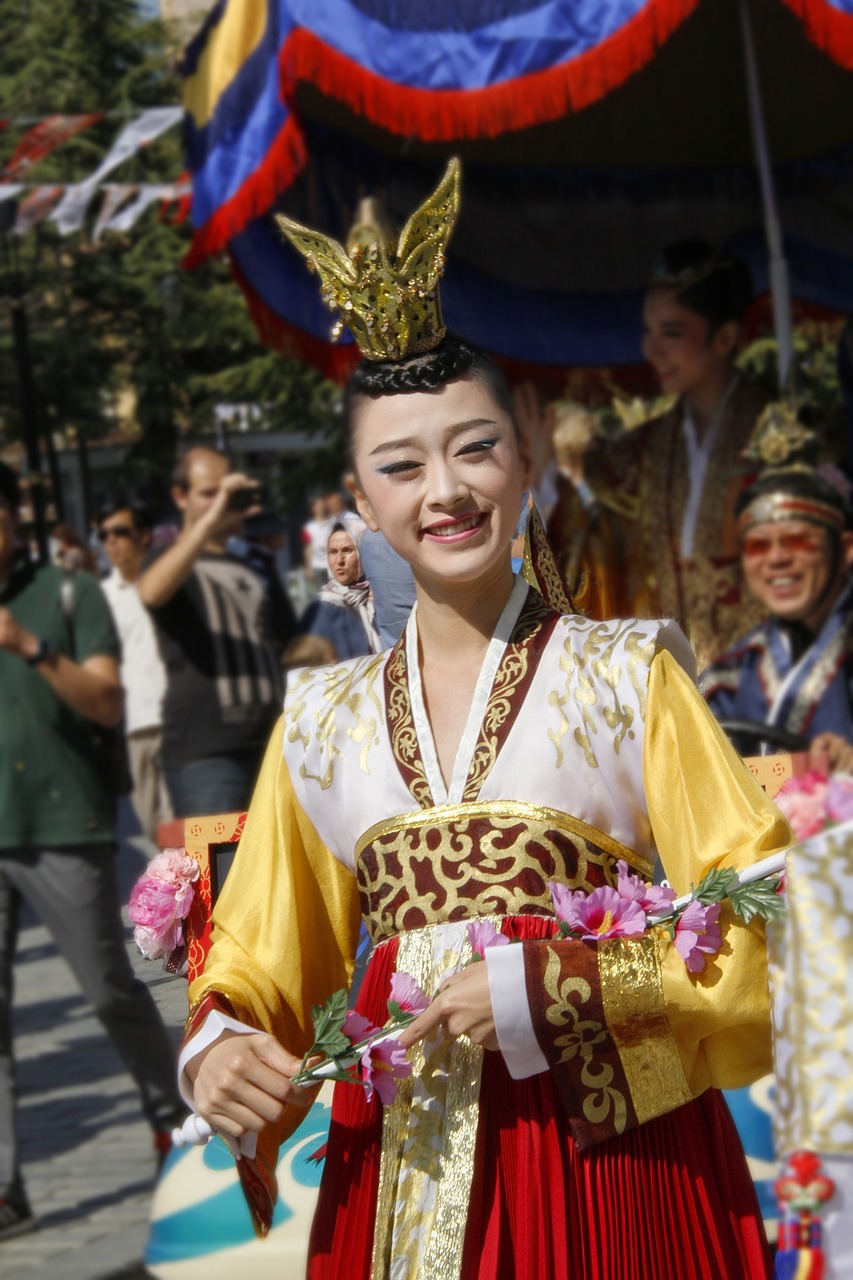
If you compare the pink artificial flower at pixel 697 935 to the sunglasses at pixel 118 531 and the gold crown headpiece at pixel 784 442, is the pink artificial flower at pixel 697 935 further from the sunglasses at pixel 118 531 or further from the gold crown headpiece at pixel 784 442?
the sunglasses at pixel 118 531

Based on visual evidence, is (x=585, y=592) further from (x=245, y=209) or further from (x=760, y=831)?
(x=245, y=209)

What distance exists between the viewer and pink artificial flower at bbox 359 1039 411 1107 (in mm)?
2037

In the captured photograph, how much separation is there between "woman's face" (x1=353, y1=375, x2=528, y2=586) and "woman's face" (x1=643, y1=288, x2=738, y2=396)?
3.20m

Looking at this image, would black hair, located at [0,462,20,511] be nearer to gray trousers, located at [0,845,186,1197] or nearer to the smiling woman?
gray trousers, located at [0,845,186,1197]

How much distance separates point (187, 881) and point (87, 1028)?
494cm

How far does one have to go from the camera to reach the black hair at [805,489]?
489cm

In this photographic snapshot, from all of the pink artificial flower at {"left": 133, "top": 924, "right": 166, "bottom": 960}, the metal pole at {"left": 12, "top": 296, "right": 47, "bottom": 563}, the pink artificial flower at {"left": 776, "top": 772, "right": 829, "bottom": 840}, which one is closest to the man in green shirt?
the pink artificial flower at {"left": 133, "top": 924, "right": 166, "bottom": 960}

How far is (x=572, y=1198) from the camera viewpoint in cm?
206

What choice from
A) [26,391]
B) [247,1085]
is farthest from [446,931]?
[26,391]

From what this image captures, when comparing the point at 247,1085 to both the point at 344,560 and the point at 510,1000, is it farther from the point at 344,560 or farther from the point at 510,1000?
the point at 344,560

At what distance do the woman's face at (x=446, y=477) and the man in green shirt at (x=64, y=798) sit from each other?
290 cm

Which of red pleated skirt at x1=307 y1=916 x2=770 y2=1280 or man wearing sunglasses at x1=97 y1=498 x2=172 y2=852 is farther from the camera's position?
man wearing sunglasses at x1=97 y1=498 x2=172 y2=852

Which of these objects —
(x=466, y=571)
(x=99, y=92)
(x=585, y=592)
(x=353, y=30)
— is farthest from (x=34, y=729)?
(x=99, y=92)

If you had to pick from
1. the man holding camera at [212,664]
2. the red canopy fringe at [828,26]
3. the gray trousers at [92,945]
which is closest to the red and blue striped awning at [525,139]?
the red canopy fringe at [828,26]
